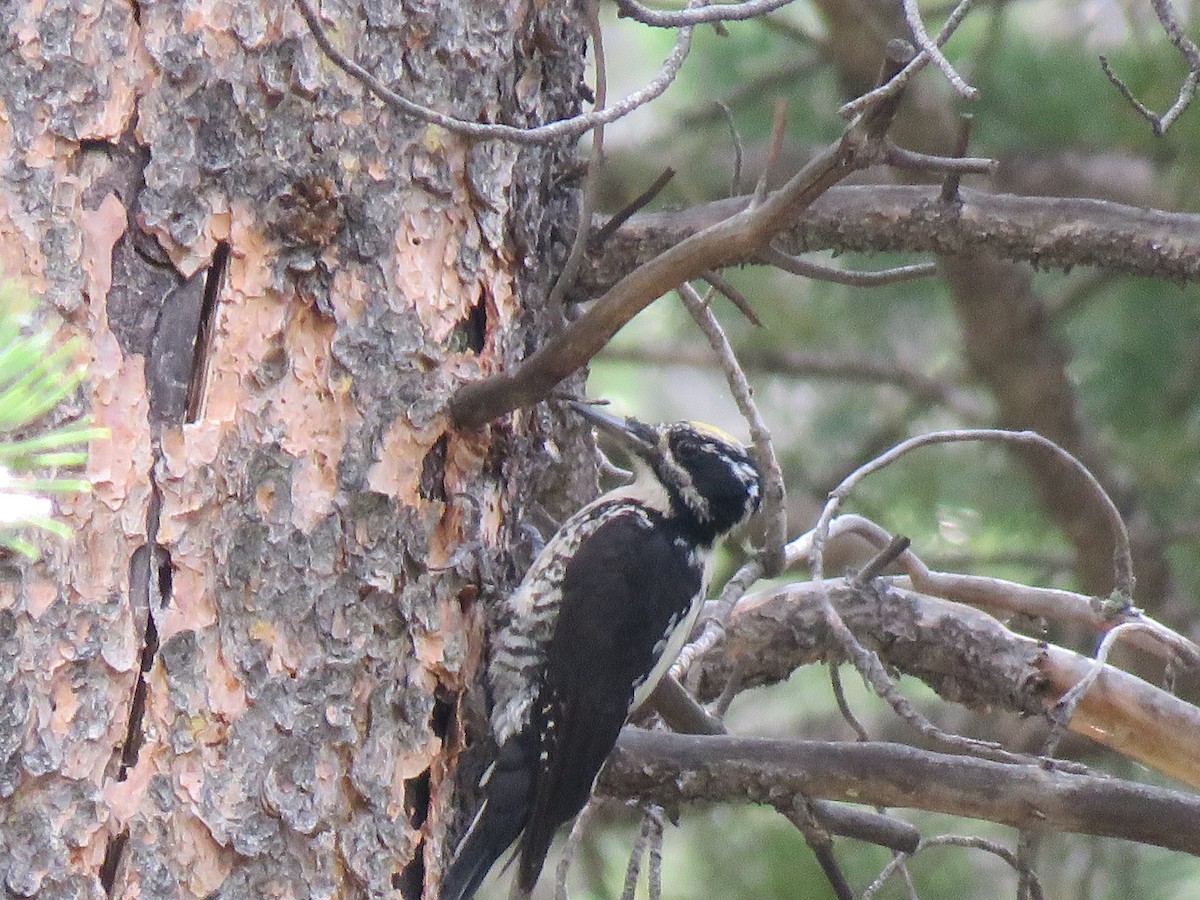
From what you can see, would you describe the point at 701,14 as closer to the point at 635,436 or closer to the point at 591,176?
the point at 591,176

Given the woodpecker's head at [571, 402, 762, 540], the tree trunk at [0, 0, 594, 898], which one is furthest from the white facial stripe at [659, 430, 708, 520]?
the tree trunk at [0, 0, 594, 898]

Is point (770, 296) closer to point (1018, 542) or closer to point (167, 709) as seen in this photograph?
point (1018, 542)

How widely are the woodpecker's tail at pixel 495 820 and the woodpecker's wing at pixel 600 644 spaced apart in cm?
5

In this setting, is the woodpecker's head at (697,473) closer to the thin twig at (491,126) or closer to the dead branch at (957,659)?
the dead branch at (957,659)

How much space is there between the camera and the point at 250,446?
2051mm

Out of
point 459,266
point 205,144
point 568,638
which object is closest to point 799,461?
point 568,638

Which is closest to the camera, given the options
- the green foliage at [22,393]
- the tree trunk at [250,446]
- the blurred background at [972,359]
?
the green foliage at [22,393]

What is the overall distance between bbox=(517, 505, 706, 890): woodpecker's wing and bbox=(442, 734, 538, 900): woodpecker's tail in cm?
5

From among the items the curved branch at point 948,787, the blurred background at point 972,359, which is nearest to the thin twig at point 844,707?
the curved branch at point 948,787

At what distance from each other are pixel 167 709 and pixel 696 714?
0.96 m

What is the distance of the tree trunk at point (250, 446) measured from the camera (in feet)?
6.12

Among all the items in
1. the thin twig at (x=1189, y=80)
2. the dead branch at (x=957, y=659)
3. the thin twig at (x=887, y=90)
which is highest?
the thin twig at (x=1189, y=80)

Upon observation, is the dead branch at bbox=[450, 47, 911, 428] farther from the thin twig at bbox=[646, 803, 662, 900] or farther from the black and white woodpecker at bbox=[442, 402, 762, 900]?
the thin twig at bbox=[646, 803, 662, 900]

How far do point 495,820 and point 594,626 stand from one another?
0.52 metres
